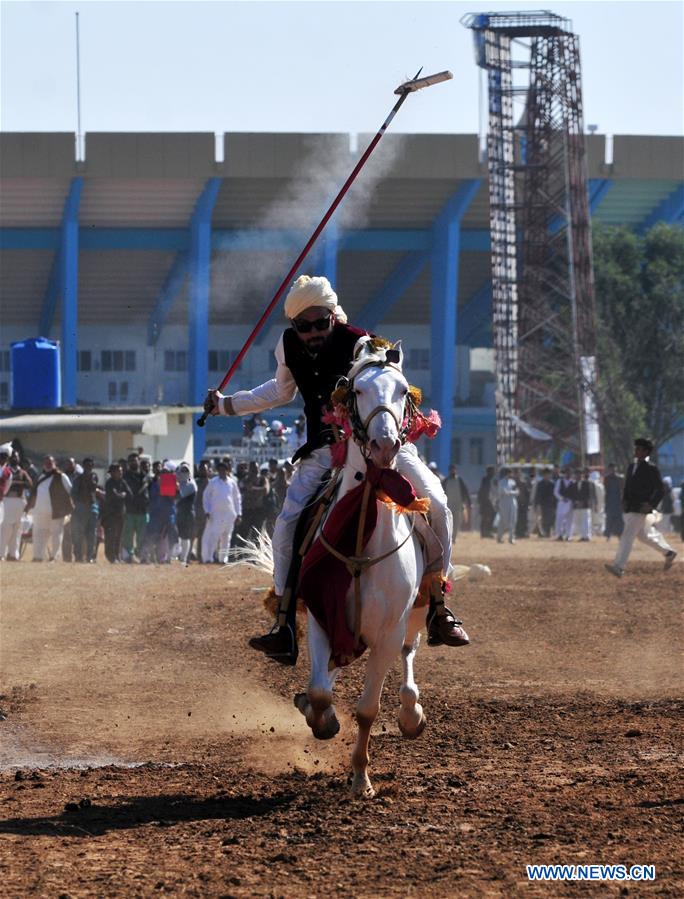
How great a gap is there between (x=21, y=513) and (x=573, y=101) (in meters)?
31.1

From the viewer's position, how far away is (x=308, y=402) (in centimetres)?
912

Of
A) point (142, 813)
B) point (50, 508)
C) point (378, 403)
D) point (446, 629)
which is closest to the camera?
point (378, 403)

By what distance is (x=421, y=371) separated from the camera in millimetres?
67438

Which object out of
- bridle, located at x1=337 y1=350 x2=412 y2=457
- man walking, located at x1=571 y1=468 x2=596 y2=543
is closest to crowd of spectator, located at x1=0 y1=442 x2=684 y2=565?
man walking, located at x1=571 y1=468 x2=596 y2=543

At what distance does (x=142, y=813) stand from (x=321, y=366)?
2622 millimetres

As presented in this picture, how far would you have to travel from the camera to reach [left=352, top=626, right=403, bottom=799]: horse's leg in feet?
27.5

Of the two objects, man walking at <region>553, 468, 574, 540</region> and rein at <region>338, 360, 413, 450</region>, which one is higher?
rein at <region>338, 360, 413, 450</region>

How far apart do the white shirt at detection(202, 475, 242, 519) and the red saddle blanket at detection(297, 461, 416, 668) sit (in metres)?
18.9

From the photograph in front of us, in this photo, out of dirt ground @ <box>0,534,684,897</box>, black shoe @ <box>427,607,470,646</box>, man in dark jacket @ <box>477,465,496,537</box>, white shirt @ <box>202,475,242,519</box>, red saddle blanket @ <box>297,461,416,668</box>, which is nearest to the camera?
dirt ground @ <box>0,534,684,897</box>

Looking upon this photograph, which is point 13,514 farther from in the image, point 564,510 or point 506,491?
point 564,510

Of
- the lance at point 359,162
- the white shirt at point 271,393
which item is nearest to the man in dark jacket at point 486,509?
the lance at point 359,162

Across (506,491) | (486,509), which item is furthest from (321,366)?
(486,509)

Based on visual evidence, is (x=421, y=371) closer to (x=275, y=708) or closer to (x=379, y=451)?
(x=275, y=708)

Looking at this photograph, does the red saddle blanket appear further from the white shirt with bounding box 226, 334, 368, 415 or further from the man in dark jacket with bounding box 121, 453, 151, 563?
the man in dark jacket with bounding box 121, 453, 151, 563
